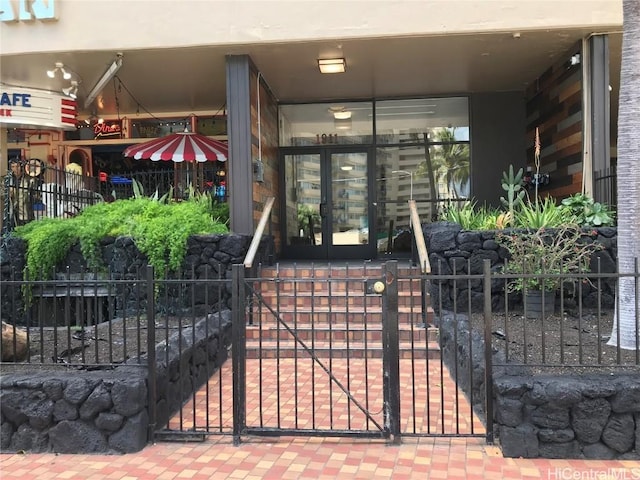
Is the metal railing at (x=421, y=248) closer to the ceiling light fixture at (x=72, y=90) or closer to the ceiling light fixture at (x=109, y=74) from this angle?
the ceiling light fixture at (x=109, y=74)

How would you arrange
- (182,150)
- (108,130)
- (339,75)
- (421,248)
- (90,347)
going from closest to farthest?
(90,347)
(421,248)
(339,75)
(182,150)
(108,130)

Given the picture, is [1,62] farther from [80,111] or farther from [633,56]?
[633,56]

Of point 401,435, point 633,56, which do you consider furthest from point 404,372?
point 633,56

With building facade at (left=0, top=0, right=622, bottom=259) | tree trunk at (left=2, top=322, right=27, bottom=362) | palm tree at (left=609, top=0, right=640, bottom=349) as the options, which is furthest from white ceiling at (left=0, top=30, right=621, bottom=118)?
tree trunk at (left=2, top=322, right=27, bottom=362)

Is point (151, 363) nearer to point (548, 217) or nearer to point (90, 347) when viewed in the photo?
→ point (90, 347)

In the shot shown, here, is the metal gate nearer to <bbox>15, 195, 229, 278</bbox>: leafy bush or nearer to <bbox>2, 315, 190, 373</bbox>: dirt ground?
<bbox>2, 315, 190, 373</bbox>: dirt ground

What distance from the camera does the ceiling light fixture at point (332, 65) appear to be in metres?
8.09

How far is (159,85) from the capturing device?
970cm

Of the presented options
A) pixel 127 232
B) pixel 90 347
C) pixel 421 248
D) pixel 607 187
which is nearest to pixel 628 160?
pixel 421 248

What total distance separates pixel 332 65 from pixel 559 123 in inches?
149

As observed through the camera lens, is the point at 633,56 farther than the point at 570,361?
Yes

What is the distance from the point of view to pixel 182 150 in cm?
937

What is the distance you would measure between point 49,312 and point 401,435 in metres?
6.16

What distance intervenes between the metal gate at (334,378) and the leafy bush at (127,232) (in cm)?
114
